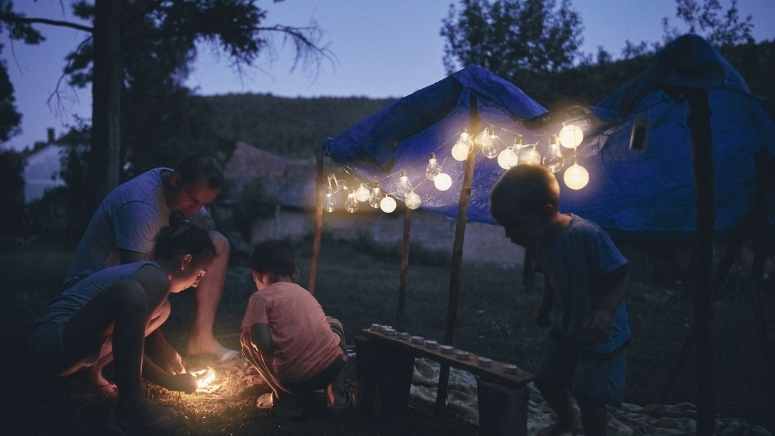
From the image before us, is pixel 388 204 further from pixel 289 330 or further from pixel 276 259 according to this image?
pixel 289 330

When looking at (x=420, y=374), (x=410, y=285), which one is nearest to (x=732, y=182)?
(x=420, y=374)

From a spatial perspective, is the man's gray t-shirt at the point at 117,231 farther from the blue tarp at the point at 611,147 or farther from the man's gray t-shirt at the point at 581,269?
the man's gray t-shirt at the point at 581,269

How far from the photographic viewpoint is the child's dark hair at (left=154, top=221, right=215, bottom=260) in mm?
3188

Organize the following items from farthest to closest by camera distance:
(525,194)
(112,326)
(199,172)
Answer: (199,172) < (112,326) < (525,194)

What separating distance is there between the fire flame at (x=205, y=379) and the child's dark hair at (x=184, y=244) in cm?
131

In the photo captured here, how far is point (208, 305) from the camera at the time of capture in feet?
15.3

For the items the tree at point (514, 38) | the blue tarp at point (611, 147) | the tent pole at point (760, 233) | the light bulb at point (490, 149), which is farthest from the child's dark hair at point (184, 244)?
the tree at point (514, 38)

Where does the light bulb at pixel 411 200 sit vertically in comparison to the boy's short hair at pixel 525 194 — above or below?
below

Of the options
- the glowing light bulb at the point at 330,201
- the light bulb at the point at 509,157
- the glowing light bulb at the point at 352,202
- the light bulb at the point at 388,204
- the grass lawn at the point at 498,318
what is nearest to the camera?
the light bulb at the point at 509,157

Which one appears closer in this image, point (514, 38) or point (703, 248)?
point (703, 248)

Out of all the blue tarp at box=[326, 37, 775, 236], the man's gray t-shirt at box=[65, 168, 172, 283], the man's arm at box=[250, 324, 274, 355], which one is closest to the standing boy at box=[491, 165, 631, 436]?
the blue tarp at box=[326, 37, 775, 236]

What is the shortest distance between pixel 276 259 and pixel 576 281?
2143 mm

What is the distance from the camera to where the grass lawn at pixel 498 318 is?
16.4 ft

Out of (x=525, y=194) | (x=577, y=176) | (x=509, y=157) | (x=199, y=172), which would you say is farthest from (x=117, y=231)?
(x=577, y=176)
